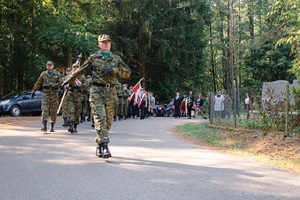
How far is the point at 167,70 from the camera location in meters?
36.5

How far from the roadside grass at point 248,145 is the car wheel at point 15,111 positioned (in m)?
13.3

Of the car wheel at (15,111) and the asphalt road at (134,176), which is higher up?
the car wheel at (15,111)

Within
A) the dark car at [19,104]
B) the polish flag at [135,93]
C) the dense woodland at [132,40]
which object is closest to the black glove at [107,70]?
the dense woodland at [132,40]

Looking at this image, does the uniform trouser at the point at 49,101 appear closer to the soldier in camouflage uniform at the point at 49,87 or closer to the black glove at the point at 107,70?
the soldier in camouflage uniform at the point at 49,87

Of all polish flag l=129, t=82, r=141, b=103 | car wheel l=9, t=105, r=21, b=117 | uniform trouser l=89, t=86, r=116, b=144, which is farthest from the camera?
polish flag l=129, t=82, r=141, b=103

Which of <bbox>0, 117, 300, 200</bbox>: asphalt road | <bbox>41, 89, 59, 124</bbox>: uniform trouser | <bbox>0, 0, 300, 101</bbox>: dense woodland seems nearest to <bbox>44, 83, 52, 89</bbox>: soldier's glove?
<bbox>41, 89, 59, 124</bbox>: uniform trouser

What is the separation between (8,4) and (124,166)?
23077 millimetres

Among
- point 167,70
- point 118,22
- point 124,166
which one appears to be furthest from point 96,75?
point 167,70

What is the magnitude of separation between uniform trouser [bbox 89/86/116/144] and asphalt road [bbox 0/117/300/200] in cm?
50

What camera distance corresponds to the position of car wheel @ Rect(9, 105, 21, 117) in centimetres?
2412

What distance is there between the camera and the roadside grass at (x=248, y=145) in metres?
8.09

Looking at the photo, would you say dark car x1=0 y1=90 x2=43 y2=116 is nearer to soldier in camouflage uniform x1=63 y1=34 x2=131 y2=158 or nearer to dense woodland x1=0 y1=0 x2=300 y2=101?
dense woodland x1=0 y1=0 x2=300 y2=101

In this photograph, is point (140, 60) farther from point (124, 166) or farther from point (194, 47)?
point (124, 166)

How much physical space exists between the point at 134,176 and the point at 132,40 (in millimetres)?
27863
